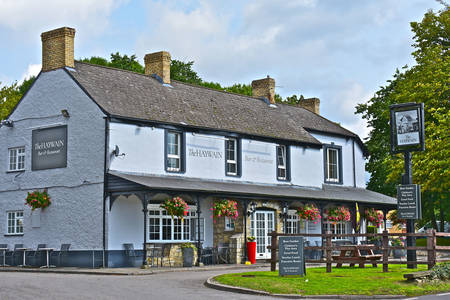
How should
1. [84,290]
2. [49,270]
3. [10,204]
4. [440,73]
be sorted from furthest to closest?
[440,73], [10,204], [49,270], [84,290]

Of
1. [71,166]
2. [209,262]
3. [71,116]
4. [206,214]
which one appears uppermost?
[71,116]

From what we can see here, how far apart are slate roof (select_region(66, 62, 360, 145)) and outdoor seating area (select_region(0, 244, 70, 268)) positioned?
595 cm

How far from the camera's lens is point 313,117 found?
40.0 meters

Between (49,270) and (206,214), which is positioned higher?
(206,214)

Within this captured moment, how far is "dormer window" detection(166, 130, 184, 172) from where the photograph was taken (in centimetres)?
2861

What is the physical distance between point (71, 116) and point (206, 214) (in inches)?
271

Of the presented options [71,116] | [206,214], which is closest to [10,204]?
[71,116]

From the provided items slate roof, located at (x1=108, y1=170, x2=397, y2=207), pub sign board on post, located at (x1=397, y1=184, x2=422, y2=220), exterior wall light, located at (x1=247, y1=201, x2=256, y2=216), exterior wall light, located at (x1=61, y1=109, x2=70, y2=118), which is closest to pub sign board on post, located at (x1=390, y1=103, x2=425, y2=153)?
pub sign board on post, located at (x1=397, y1=184, x2=422, y2=220)

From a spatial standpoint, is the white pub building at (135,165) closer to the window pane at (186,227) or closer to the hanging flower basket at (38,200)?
the window pane at (186,227)

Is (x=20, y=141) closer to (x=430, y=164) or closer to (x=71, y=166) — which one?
(x=71, y=166)

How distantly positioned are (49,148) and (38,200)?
2243mm

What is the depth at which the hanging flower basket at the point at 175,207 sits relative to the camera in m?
25.6

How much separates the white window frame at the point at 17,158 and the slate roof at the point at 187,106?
454 cm

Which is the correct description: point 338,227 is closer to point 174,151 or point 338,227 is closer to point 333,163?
point 333,163
